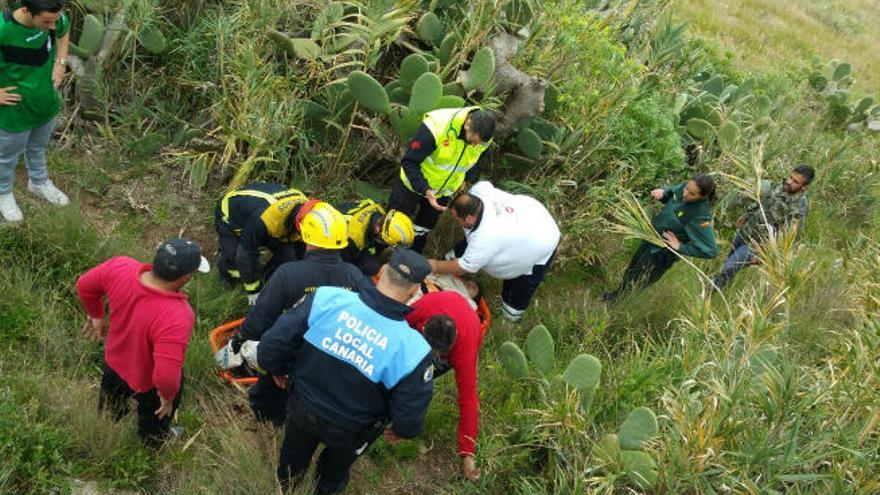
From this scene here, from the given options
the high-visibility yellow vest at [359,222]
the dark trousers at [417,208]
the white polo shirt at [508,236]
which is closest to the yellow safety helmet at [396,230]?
the high-visibility yellow vest at [359,222]

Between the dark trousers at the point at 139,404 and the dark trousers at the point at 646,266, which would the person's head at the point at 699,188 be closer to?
the dark trousers at the point at 646,266

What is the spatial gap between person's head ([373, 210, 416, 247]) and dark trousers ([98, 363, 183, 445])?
138cm

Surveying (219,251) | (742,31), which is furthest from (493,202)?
(742,31)

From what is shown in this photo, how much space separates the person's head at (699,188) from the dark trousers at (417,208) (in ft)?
5.39

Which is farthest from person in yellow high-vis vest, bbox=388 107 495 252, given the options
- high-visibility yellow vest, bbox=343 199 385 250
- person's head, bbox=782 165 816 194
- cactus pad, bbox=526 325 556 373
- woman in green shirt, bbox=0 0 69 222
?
person's head, bbox=782 165 816 194

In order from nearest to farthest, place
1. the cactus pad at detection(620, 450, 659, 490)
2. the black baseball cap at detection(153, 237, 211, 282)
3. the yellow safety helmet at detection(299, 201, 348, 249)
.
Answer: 1. the black baseball cap at detection(153, 237, 211, 282)
2. the cactus pad at detection(620, 450, 659, 490)
3. the yellow safety helmet at detection(299, 201, 348, 249)

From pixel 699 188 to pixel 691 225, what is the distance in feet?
0.99

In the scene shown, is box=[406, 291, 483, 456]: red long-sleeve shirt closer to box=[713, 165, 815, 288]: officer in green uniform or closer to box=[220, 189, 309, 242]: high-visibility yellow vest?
box=[220, 189, 309, 242]: high-visibility yellow vest

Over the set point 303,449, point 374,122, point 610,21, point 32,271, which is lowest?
point 32,271

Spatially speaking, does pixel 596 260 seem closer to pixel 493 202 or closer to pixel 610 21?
pixel 493 202

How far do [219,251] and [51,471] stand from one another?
172 cm

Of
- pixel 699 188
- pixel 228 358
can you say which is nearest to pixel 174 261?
pixel 228 358

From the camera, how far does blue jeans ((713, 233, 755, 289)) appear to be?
18.4 feet

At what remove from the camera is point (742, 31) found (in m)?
12.0
